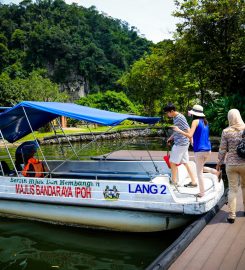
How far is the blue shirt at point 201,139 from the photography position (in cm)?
715

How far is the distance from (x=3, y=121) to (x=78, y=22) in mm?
84595

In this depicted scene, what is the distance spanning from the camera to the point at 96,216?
810cm

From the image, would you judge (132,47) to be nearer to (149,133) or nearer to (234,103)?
(149,133)

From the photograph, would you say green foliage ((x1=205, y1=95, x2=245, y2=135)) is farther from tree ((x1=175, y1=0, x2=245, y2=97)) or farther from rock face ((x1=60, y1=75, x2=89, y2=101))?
rock face ((x1=60, y1=75, x2=89, y2=101))

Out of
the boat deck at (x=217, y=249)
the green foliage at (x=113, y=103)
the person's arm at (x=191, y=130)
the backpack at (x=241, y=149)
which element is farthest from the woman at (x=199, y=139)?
the green foliage at (x=113, y=103)

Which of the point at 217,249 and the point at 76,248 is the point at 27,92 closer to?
the point at 76,248

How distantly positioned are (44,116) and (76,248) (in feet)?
14.0

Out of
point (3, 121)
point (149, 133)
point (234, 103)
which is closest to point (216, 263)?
point (3, 121)

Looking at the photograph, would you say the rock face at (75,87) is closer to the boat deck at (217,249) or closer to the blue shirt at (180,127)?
the blue shirt at (180,127)

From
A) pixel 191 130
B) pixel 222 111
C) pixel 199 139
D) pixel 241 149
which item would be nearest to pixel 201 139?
pixel 199 139

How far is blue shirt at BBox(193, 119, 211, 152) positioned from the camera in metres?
7.15

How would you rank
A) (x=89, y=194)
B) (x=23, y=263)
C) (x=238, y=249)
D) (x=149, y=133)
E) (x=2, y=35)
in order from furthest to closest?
1. (x=2, y=35)
2. (x=149, y=133)
3. (x=89, y=194)
4. (x=23, y=263)
5. (x=238, y=249)

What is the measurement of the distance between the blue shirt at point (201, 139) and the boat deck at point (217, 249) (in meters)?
1.47

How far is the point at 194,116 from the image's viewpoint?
291 inches
